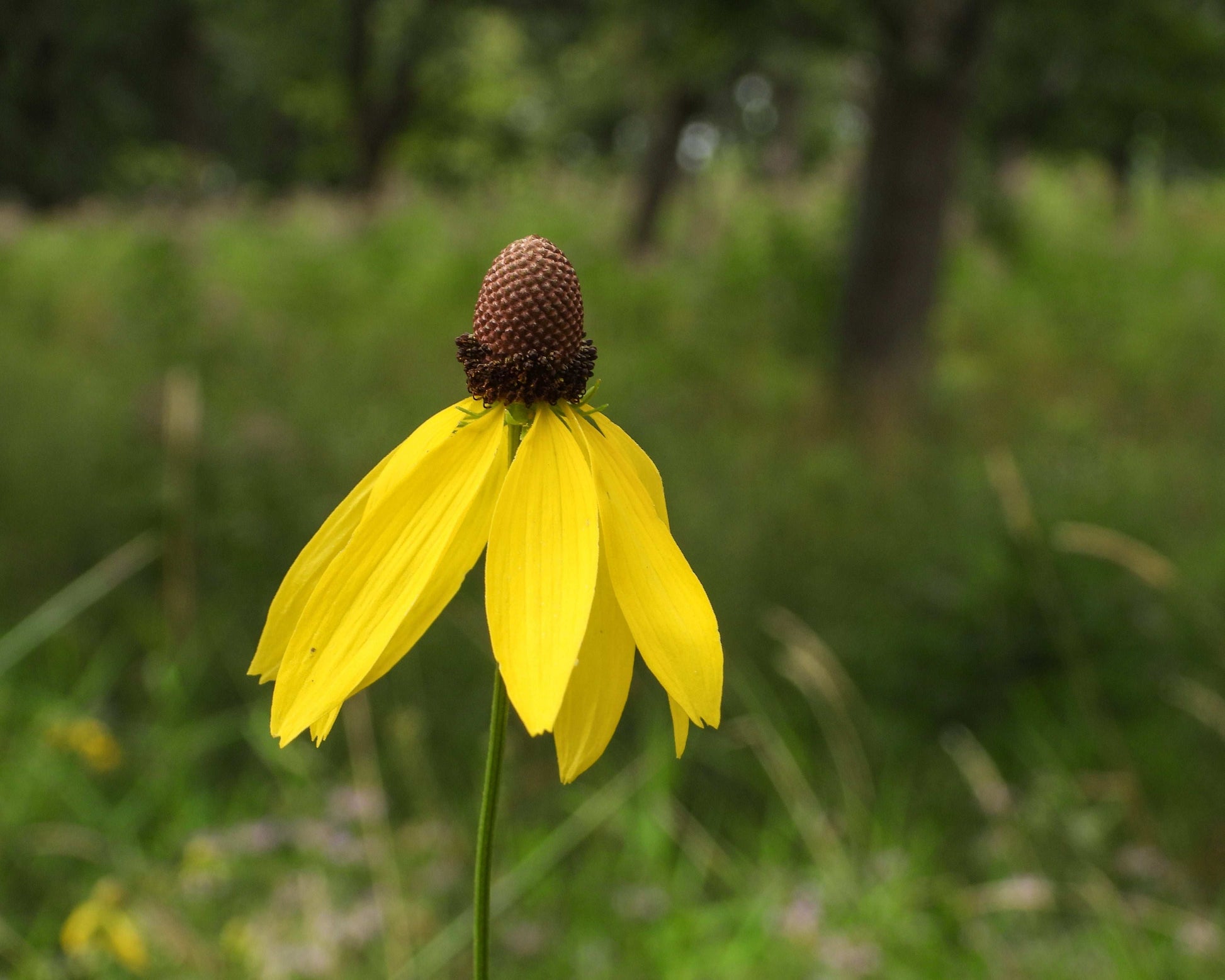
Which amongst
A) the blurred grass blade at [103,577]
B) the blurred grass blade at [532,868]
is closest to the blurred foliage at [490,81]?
the blurred grass blade at [103,577]

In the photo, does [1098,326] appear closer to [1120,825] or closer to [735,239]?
[735,239]

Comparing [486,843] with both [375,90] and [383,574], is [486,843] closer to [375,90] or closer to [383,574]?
[383,574]

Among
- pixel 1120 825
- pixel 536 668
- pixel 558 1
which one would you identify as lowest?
pixel 1120 825

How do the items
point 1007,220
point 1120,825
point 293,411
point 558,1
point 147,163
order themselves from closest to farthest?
point 1120,825 < point 293,411 < point 1007,220 < point 558,1 < point 147,163

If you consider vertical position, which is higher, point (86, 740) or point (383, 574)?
point (383, 574)

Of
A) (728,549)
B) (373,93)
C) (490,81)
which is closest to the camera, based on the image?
(728,549)

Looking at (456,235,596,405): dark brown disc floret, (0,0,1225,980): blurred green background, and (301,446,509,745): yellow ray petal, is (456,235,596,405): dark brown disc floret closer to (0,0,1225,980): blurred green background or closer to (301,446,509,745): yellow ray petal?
(301,446,509,745): yellow ray petal

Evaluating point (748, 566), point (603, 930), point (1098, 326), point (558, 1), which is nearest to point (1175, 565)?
point (748, 566)

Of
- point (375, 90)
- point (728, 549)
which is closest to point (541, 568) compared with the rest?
point (728, 549)
